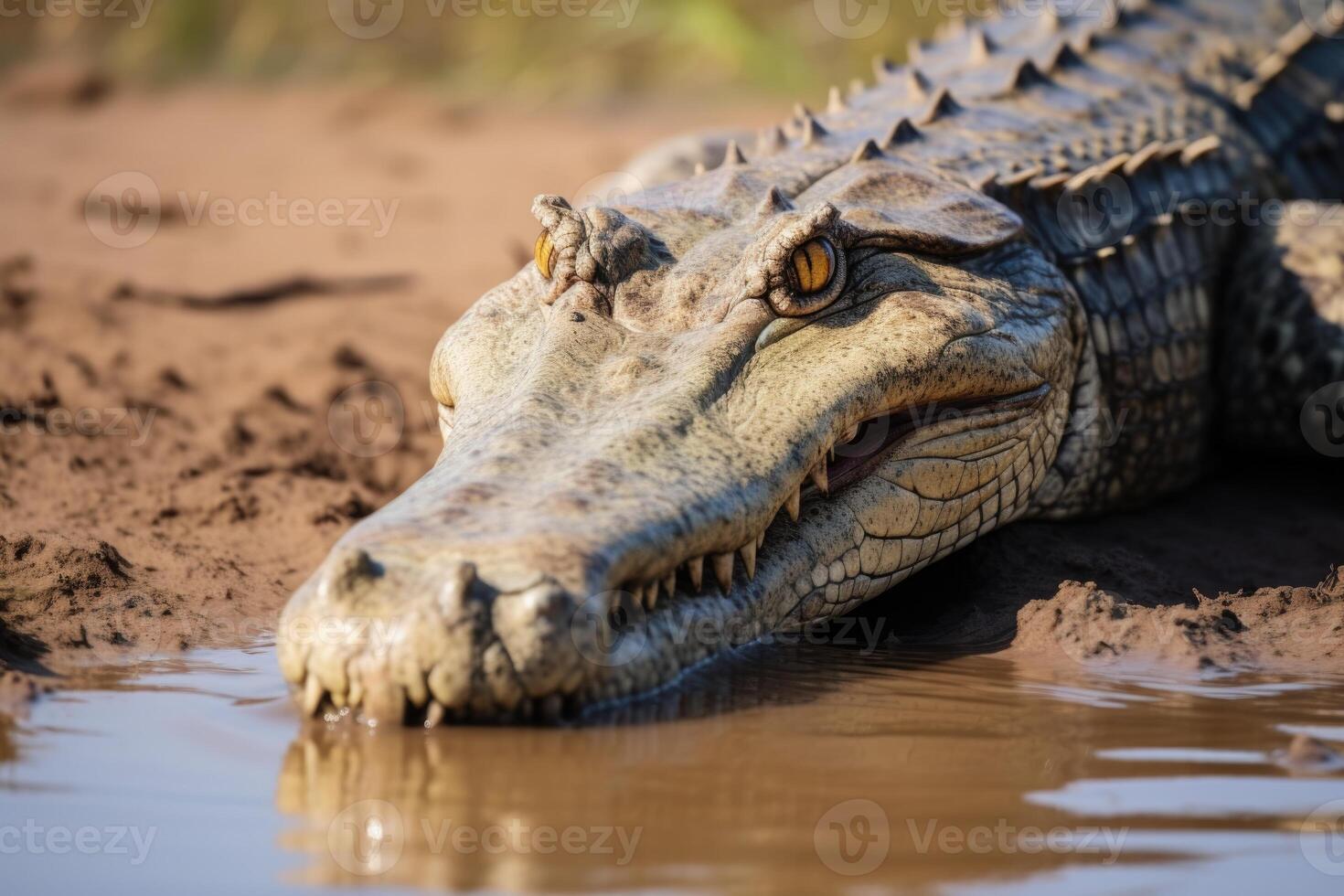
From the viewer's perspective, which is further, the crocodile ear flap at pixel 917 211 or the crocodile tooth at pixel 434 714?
the crocodile ear flap at pixel 917 211

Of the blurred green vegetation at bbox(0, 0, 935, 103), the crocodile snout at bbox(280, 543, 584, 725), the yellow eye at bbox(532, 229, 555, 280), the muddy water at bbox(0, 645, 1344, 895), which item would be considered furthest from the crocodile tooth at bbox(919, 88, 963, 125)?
the blurred green vegetation at bbox(0, 0, 935, 103)

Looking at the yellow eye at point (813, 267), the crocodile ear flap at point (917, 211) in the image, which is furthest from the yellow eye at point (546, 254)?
the crocodile ear flap at point (917, 211)

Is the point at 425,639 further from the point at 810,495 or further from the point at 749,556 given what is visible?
the point at 810,495

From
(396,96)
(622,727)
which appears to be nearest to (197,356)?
(622,727)

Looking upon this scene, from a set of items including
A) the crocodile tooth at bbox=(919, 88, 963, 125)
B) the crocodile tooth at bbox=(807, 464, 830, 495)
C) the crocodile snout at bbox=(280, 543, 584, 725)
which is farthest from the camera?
the crocodile tooth at bbox=(919, 88, 963, 125)

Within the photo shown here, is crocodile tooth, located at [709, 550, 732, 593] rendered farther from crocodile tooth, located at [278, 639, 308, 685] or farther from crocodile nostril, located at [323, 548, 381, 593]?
crocodile tooth, located at [278, 639, 308, 685]

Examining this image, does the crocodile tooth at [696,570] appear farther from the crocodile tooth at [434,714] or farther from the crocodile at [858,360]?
the crocodile tooth at [434,714]

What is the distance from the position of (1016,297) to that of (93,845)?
9.00 ft

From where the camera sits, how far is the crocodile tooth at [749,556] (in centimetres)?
304

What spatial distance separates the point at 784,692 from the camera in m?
3.00

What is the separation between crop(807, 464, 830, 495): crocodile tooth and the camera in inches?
129

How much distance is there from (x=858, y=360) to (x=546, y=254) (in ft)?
2.77

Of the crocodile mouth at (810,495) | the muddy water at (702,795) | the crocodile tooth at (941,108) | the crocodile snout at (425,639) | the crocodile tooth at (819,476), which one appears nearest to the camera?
the muddy water at (702,795)

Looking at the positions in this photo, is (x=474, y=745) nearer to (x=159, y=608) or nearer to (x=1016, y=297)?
(x=159, y=608)
